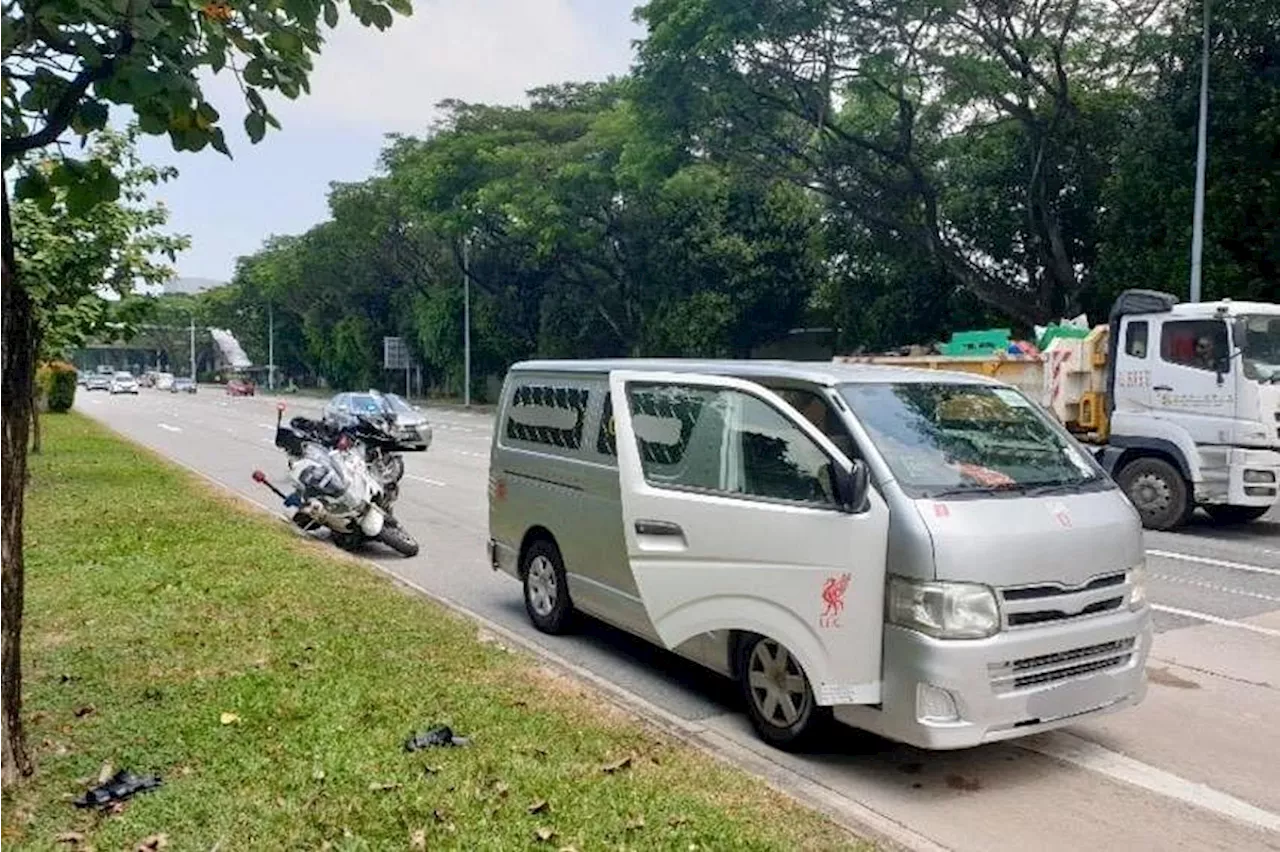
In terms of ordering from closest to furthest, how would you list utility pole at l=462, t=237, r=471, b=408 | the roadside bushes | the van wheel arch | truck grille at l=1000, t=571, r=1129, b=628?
truck grille at l=1000, t=571, r=1129, b=628
the van wheel arch
the roadside bushes
utility pole at l=462, t=237, r=471, b=408

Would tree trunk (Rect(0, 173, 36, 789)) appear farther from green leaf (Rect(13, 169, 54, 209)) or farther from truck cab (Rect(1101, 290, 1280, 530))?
truck cab (Rect(1101, 290, 1280, 530))

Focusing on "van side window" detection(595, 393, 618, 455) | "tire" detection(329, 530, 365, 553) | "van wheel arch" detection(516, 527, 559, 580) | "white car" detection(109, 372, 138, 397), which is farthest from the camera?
"white car" detection(109, 372, 138, 397)

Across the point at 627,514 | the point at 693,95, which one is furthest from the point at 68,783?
the point at 693,95

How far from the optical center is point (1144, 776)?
4.93m

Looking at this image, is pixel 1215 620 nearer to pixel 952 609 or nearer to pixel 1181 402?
pixel 1181 402

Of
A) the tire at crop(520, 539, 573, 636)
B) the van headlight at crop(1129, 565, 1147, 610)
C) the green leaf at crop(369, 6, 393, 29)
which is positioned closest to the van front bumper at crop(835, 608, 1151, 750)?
the van headlight at crop(1129, 565, 1147, 610)

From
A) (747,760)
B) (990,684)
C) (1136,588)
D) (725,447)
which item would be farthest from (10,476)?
(1136,588)

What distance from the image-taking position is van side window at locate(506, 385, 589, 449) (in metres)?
6.87

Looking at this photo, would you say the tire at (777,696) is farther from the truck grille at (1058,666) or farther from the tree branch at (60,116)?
the tree branch at (60,116)

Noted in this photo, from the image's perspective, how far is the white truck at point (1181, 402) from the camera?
11.0 metres

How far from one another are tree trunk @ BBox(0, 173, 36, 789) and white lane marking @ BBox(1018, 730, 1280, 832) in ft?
14.8

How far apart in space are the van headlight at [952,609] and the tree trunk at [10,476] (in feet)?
11.7

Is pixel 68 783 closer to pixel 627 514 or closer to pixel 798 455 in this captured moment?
pixel 627 514

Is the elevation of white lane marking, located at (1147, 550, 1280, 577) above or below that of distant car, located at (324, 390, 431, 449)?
below
